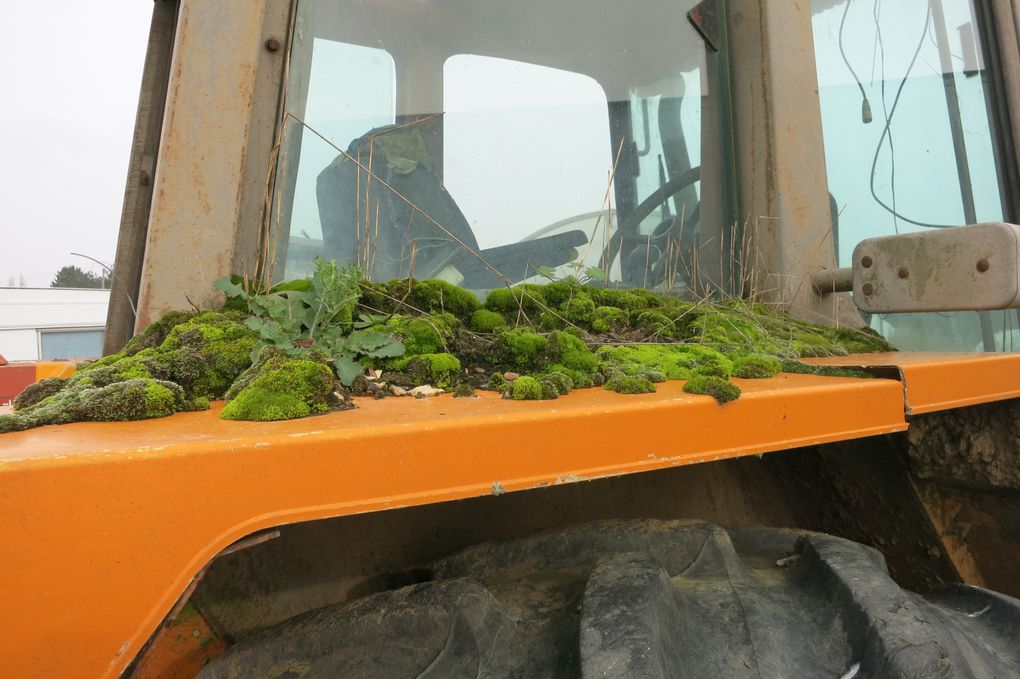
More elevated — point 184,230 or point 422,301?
point 184,230

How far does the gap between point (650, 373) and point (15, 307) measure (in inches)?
555

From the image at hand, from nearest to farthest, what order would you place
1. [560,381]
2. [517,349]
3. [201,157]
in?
[560,381], [517,349], [201,157]

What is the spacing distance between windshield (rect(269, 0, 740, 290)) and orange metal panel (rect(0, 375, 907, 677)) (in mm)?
778

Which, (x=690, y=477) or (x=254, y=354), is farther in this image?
(x=690, y=477)

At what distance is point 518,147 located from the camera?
200 centimetres

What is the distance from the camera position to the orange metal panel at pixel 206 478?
1.79 ft

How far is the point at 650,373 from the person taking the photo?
1144 millimetres

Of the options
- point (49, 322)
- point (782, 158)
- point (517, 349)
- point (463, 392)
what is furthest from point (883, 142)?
point (49, 322)

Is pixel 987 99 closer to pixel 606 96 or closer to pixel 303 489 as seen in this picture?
pixel 606 96

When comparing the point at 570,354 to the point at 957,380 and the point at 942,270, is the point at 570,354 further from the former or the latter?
the point at 942,270

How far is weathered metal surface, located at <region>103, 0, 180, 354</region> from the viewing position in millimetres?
Result: 1726

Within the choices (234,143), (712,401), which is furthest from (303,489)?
(234,143)

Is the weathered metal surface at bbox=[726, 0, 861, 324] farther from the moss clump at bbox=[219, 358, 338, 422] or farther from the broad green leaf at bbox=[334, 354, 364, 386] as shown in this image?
the moss clump at bbox=[219, 358, 338, 422]

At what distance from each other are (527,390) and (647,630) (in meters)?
0.40
